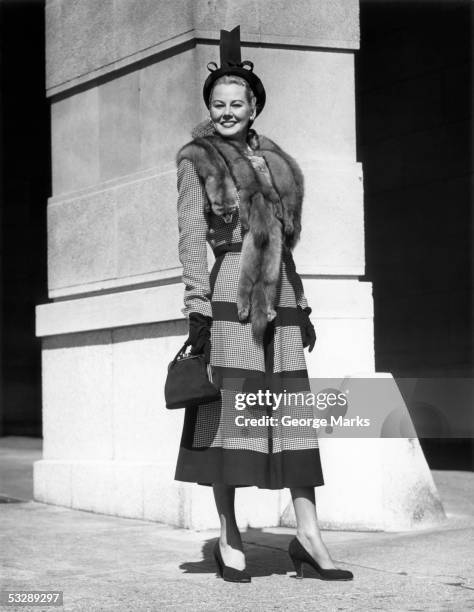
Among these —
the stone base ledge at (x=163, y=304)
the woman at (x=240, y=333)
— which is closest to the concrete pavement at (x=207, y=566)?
the woman at (x=240, y=333)

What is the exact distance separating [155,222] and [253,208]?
224cm

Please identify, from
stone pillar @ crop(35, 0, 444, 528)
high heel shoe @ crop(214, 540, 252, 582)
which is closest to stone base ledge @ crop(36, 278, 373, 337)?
stone pillar @ crop(35, 0, 444, 528)

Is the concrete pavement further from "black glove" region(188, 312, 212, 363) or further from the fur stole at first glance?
the fur stole

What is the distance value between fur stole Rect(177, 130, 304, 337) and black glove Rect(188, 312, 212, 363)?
0.61ft

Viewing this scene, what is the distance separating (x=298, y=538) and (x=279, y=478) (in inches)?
10.4

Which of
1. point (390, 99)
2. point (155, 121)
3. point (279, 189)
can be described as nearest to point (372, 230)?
point (390, 99)

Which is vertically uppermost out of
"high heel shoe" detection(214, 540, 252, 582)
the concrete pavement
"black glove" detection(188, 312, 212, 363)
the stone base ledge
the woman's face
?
the woman's face

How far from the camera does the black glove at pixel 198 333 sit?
5.14m

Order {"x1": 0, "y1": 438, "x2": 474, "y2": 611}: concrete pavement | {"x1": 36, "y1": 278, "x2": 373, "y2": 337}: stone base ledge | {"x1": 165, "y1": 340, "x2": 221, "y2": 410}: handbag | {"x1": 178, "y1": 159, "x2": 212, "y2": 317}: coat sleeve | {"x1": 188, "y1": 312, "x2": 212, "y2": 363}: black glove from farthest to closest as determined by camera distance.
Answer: {"x1": 36, "y1": 278, "x2": 373, "y2": 337}: stone base ledge < {"x1": 178, "y1": 159, "x2": 212, "y2": 317}: coat sleeve < {"x1": 188, "y1": 312, "x2": 212, "y2": 363}: black glove < {"x1": 165, "y1": 340, "x2": 221, "y2": 410}: handbag < {"x1": 0, "y1": 438, "x2": 474, "y2": 611}: concrete pavement

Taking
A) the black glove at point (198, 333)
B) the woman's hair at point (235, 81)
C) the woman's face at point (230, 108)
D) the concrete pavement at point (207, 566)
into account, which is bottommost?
the concrete pavement at point (207, 566)

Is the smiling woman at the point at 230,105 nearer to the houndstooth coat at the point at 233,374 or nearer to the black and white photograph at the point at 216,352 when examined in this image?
the black and white photograph at the point at 216,352

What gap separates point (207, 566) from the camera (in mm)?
5746

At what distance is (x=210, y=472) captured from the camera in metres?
5.29

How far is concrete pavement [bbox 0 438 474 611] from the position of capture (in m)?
4.86
